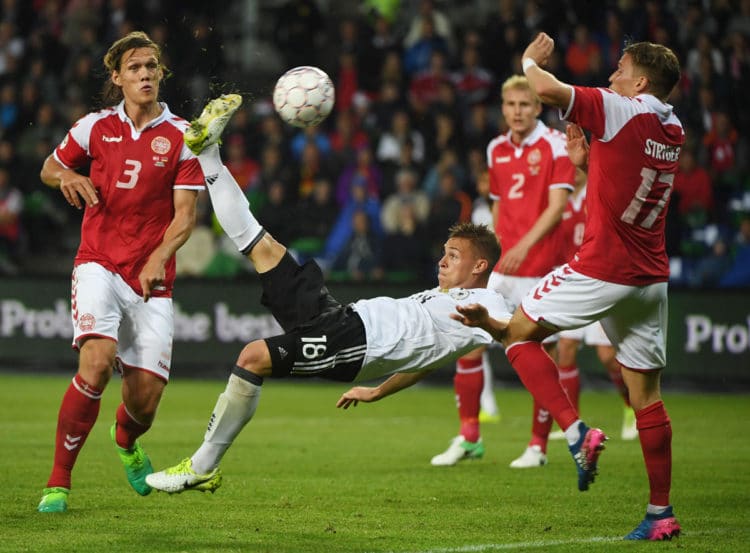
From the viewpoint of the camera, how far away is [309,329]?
608 cm

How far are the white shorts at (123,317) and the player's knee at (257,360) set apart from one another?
1141 millimetres

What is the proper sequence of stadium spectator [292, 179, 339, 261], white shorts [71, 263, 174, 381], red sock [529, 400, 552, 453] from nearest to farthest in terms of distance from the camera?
white shorts [71, 263, 174, 381]
red sock [529, 400, 552, 453]
stadium spectator [292, 179, 339, 261]

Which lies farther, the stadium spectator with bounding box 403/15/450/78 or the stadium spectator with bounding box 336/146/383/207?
the stadium spectator with bounding box 403/15/450/78

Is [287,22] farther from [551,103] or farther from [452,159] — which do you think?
[551,103]

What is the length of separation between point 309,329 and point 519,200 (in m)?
3.91

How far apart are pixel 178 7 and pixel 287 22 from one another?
74.9 inches

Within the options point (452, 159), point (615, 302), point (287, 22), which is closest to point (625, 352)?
point (615, 302)

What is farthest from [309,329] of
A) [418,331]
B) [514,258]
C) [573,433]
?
[514,258]

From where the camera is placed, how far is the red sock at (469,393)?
9469 millimetres

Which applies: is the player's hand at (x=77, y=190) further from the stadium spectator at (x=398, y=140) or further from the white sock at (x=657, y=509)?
the stadium spectator at (x=398, y=140)

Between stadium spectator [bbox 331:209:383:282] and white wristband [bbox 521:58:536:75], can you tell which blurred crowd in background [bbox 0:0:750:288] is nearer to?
stadium spectator [bbox 331:209:383:282]

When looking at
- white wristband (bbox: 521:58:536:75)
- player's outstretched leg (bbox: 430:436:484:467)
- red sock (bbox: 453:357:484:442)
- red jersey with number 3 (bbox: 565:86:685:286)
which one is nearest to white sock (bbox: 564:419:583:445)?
red jersey with number 3 (bbox: 565:86:685:286)

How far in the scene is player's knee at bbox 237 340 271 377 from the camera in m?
6.01

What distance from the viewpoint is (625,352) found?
6316 mm
